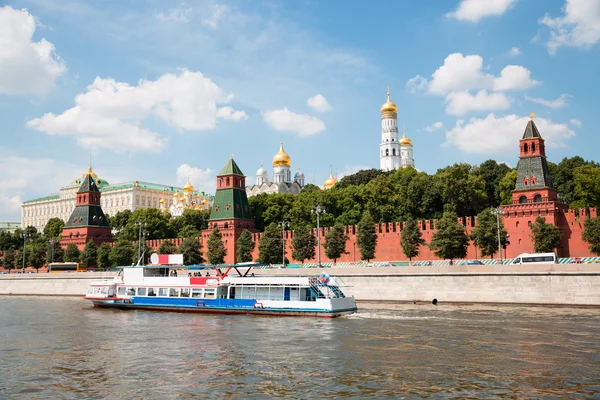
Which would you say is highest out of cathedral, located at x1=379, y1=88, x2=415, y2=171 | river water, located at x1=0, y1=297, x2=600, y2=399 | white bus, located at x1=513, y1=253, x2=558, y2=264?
cathedral, located at x1=379, y1=88, x2=415, y2=171

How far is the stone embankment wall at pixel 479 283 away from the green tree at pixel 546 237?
1249 centimetres

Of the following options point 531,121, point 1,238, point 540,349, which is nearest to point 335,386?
point 540,349

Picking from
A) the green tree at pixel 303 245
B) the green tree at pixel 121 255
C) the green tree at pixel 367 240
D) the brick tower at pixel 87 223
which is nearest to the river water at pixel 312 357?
the green tree at pixel 367 240

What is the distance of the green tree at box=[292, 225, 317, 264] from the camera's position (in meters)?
63.7

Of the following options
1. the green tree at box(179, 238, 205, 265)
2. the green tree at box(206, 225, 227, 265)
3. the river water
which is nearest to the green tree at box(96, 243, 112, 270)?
the green tree at box(179, 238, 205, 265)

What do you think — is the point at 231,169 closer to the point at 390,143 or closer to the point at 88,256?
the point at 88,256

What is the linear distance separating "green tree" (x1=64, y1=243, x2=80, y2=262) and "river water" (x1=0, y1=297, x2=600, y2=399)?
156 feet

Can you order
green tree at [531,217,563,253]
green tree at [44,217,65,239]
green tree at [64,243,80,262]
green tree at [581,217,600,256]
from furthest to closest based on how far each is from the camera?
1. green tree at [44,217,65,239]
2. green tree at [64,243,80,262]
3. green tree at [531,217,563,253]
4. green tree at [581,217,600,256]

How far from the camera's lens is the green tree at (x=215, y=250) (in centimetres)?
6931

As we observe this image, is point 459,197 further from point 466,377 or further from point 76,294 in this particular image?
point 466,377

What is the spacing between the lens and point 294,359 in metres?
22.0

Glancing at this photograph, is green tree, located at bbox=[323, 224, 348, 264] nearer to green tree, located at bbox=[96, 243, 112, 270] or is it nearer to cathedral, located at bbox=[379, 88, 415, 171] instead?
green tree, located at bbox=[96, 243, 112, 270]

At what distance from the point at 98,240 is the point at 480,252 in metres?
52.4

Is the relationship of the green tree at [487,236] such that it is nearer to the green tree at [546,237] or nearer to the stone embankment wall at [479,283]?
the green tree at [546,237]
